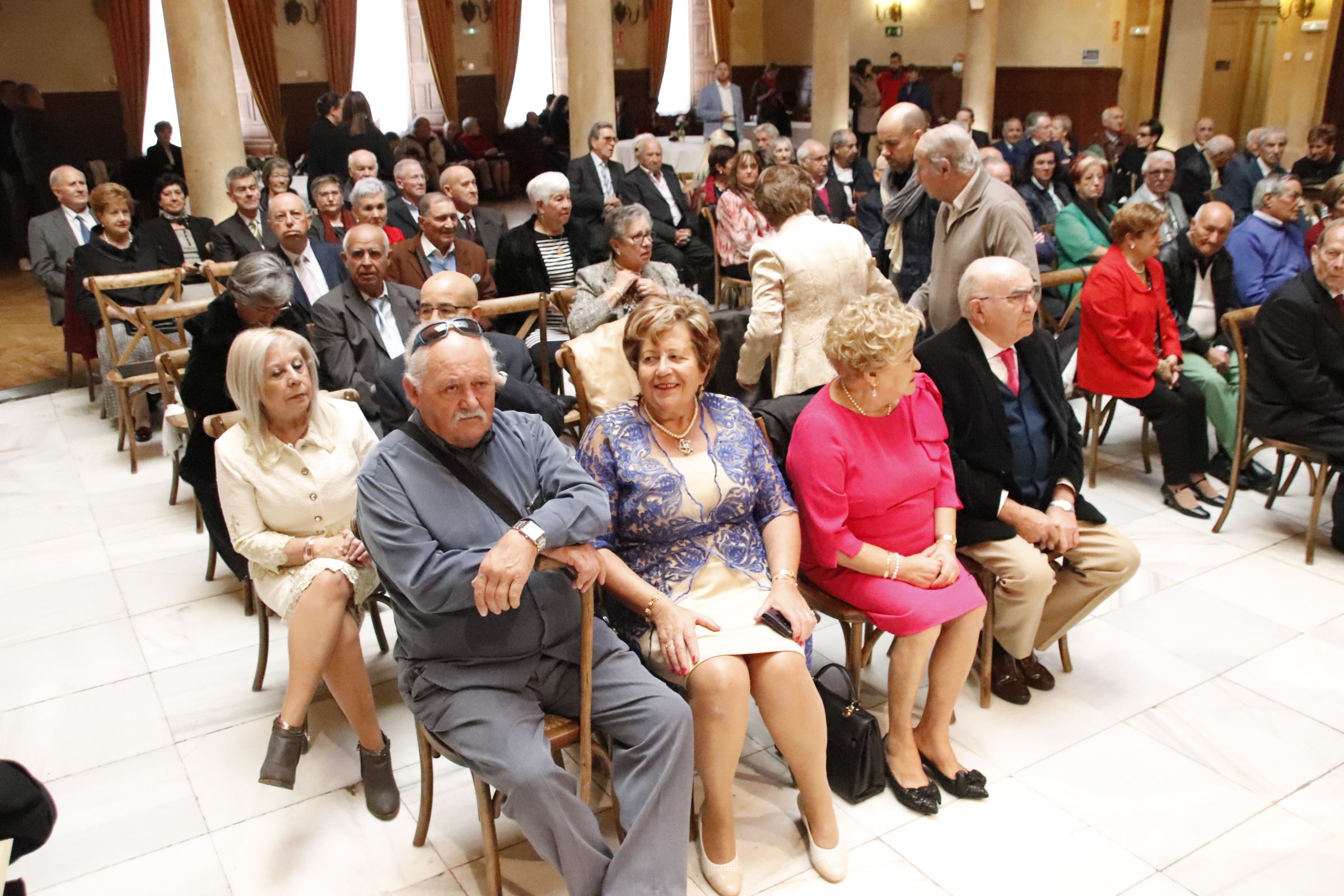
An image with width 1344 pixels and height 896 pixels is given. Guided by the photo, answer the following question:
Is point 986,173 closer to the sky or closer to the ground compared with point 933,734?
closer to the sky

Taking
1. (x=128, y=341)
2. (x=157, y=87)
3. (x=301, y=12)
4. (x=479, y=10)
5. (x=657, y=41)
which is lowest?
(x=128, y=341)

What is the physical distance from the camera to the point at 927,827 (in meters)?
2.63

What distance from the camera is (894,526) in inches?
109

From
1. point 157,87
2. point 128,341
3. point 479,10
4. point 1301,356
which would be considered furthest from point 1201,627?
point 479,10

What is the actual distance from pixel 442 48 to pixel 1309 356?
13096 millimetres

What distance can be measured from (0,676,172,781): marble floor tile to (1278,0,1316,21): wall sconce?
15.0 meters

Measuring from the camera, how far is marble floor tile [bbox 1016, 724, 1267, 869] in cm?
259

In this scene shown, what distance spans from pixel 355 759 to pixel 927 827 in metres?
1.54

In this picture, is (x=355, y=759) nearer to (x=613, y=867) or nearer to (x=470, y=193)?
(x=613, y=867)

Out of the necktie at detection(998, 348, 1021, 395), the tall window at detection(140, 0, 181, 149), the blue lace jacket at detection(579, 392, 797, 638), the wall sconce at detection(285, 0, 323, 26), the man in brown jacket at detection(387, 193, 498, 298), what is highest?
the wall sconce at detection(285, 0, 323, 26)

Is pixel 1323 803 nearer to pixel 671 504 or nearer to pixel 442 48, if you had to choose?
pixel 671 504

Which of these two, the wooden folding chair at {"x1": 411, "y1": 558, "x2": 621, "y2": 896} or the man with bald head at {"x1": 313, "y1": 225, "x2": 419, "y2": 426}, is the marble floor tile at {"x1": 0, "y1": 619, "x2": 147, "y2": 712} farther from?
the wooden folding chair at {"x1": 411, "y1": 558, "x2": 621, "y2": 896}

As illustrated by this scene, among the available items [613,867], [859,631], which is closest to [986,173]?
[859,631]

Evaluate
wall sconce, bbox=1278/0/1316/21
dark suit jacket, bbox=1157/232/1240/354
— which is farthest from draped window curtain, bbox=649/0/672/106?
dark suit jacket, bbox=1157/232/1240/354
